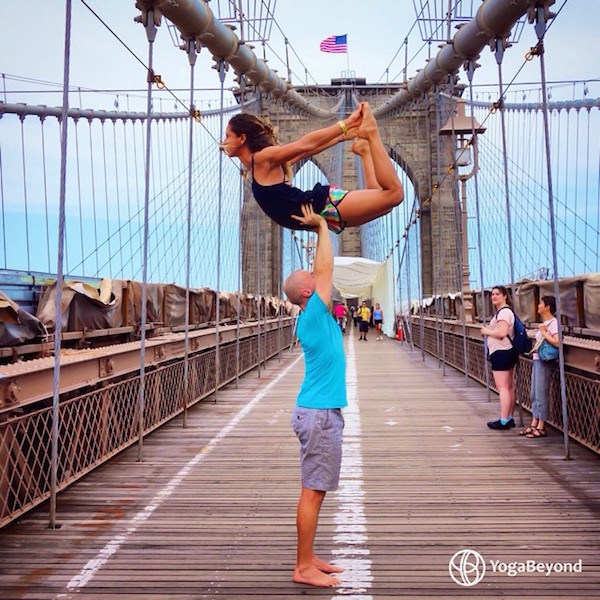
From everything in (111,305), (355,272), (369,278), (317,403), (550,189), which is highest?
(355,272)

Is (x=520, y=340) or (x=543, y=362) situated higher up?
(x=520, y=340)

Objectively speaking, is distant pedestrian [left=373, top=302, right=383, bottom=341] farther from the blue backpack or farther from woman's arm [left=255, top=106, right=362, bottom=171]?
woman's arm [left=255, top=106, right=362, bottom=171]

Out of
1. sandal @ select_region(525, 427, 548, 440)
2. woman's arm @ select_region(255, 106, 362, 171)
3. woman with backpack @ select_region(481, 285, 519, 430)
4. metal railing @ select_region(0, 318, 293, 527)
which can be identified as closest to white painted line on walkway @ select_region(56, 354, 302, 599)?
metal railing @ select_region(0, 318, 293, 527)

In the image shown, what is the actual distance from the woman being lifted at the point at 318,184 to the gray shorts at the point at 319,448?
0.76m

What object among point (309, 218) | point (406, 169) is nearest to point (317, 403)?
point (309, 218)

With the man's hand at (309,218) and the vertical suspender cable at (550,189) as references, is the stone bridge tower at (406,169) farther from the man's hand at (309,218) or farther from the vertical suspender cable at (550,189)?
the man's hand at (309,218)

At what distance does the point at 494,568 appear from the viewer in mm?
3197

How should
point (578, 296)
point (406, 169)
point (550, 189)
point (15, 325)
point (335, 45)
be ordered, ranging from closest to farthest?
1. point (15, 325)
2. point (550, 189)
3. point (578, 296)
4. point (335, 45)
5. point (406, 169)

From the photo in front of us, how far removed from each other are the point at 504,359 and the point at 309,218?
4.14 meters

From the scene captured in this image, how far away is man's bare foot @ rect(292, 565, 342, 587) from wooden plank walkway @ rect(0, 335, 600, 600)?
3 centimetres

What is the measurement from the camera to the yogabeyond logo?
10.1 feet

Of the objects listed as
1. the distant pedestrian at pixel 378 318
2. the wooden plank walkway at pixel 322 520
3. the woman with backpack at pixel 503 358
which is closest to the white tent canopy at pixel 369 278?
the distant pedestrian at pixel 378 318

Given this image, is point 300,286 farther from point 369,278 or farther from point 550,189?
point 369,278

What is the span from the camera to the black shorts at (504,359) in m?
6.70
